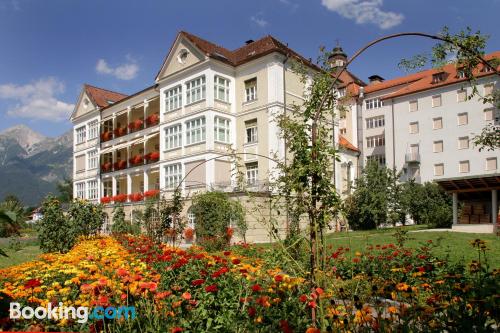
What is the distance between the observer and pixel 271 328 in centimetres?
445

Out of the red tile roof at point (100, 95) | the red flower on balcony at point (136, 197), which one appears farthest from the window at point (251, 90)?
the red tile roof at point (100, 95)

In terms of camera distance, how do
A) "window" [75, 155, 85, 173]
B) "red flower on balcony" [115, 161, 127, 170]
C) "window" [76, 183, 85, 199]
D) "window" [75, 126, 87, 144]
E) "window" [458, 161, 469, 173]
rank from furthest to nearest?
"window" [75, 126, 87, 144]
"window" [75, 155, 85, 173]
"window" [76, 183, 85, 199]
"window" [458, 161, 469, 173]
"red flower on balcony" [115, 161, 127, 170]

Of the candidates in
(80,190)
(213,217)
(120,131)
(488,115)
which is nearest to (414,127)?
(488,115)

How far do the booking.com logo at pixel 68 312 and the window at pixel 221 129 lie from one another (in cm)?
2675

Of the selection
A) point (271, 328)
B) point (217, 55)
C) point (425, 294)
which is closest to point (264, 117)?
point (217, 55)

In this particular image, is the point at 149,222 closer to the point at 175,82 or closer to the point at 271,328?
the point at 175,82

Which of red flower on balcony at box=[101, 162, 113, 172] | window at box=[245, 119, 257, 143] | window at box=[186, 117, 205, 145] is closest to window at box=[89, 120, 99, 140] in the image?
red flower on balcony at box=[101, 162, 113, 172]

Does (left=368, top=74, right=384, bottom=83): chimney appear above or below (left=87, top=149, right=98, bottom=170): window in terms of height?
above

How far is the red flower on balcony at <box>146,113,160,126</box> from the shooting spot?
37.8 m

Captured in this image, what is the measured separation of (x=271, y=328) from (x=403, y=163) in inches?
1778

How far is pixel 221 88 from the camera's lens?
32688mm

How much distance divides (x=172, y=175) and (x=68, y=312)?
97.9 ft

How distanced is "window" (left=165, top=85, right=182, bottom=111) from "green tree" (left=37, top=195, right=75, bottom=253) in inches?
718

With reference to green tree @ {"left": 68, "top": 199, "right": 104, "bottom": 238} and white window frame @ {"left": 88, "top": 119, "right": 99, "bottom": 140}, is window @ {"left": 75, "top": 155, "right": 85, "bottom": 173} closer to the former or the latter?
white window frame @ {"left": 88, "top": 119, "right": 99, "bottom": 140}
